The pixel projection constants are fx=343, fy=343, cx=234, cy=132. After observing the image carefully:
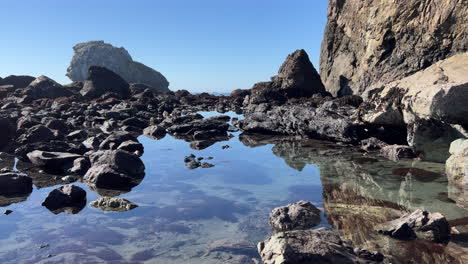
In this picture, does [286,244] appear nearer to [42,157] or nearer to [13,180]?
[13,180]

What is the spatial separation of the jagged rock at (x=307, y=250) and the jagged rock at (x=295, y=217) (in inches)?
50.7

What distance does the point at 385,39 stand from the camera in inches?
1049

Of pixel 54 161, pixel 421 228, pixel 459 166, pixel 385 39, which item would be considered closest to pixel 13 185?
pixel 54 161

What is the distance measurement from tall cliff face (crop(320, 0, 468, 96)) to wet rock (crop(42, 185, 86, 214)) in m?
20.5

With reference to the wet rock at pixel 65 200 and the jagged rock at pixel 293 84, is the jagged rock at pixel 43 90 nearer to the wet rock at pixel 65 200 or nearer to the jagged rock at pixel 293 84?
the jagged rock at pixel 293 84

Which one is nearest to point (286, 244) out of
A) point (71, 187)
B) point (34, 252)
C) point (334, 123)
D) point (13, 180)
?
point (34, 252)

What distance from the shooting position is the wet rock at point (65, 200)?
828 cm

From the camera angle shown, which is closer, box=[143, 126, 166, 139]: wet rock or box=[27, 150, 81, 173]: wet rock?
box=[27, 150, 81, 173]: wet rock

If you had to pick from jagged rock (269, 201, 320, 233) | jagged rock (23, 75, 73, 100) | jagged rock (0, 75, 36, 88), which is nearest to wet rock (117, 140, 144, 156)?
jagged rock (269, 201, 320, 233)

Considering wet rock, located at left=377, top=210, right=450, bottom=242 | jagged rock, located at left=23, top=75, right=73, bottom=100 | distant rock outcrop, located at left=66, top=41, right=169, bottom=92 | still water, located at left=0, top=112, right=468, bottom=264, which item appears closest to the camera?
wet rock, located at left=377, top=210, right=450, bottom=242

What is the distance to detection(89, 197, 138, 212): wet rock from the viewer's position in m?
8.20

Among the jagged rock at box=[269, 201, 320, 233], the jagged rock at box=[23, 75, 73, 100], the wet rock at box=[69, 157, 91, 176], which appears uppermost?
the jagged rock at box=[23, 75, 73, 100]

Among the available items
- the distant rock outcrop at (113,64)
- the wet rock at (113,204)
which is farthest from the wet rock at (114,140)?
the distant rock outcrop at (113,64)

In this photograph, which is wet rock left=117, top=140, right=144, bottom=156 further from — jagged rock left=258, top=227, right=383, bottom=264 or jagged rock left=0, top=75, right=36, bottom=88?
jagged rock left=0, top=75, right=36, bottom=88
